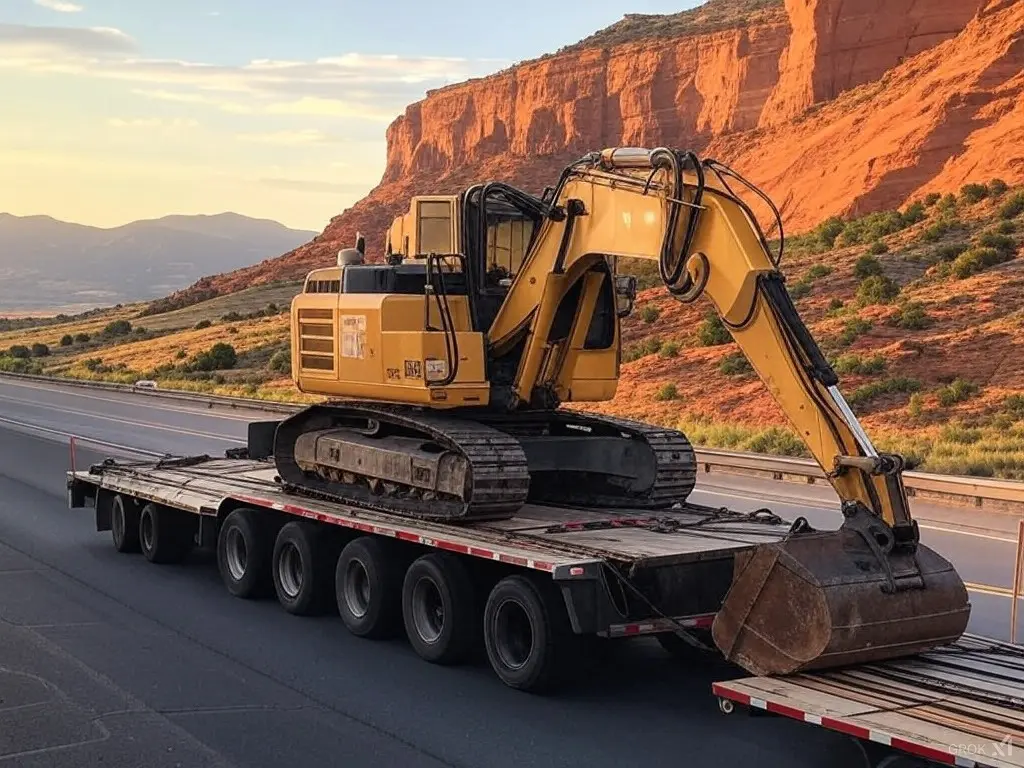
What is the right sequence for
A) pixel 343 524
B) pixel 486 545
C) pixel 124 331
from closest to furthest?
pixel 486 545 → pixel 343 524 → pixel 124 331

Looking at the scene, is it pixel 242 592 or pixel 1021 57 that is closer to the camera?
pixel 242 592

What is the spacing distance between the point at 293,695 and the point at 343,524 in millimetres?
2109

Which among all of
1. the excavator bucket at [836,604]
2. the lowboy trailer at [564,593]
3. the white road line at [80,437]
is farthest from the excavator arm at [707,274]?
the white road line at [80,437]

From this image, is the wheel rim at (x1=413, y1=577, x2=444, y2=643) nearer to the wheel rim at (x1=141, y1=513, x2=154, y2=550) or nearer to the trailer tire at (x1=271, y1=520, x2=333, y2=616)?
the trailer tire at (x1=271, y1=520, x2=333, y2=616)

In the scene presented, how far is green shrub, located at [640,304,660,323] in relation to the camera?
4750cm

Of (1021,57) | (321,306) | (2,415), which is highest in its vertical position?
(1021,57)

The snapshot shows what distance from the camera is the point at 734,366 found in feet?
124

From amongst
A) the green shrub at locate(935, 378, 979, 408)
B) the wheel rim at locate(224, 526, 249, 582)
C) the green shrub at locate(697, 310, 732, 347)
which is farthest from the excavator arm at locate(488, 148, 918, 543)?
the green shrub at locate(697, 310, 732, 347)

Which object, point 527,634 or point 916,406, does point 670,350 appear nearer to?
point 916,406

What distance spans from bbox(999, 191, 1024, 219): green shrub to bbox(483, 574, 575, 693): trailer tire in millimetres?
42719

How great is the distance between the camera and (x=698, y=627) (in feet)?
28.6

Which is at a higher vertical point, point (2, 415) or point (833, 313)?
point (833, 313)

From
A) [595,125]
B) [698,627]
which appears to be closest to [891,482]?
[698,627]

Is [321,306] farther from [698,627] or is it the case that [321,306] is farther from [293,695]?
[698,627]
